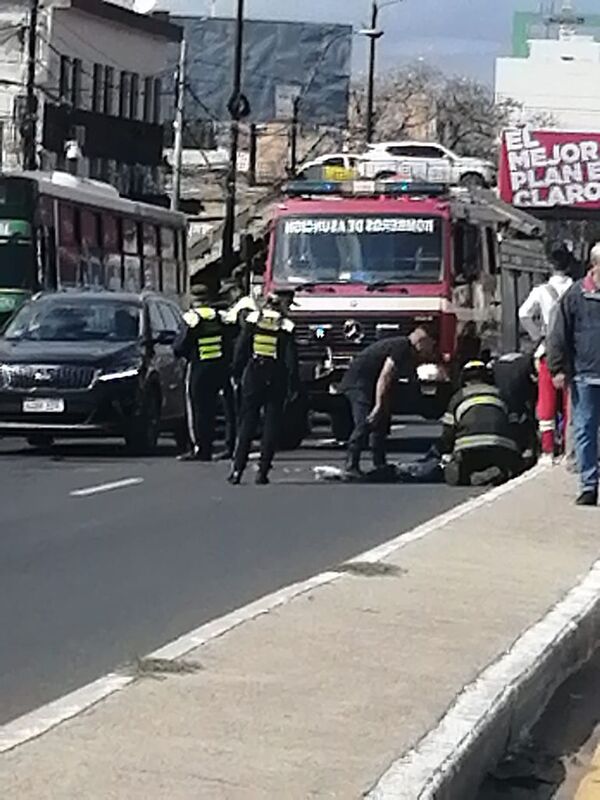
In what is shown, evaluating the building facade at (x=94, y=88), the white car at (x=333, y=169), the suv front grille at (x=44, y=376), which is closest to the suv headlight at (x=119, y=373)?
the suv front grille at (x=44, y=376)

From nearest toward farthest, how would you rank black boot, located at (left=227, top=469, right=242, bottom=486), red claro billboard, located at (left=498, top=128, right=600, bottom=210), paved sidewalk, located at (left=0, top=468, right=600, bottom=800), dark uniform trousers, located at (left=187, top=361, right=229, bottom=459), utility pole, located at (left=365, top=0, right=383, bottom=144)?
paved sidewalk, located at (left=0, top=468, right=600, bottom=800) < black boot, located at (left=227, top=469, right=242, bottom=486) < dark uniform trousers, located at (left=187, top=361, right=229, bottom=459) < red claro billboard, located at (left=498, top=128, right=600, bottom=210) < utility pole, located at (left=365, top=0, right=383, bottom=144)

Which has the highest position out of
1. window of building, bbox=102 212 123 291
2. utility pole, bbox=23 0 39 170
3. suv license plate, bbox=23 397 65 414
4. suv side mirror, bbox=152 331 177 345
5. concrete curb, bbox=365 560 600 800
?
utility pole, bbox=23 0 39 170

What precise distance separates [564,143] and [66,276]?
25.3 m

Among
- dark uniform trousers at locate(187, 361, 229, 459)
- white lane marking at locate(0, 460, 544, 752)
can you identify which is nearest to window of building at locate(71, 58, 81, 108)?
dark uniform trousers at locate(187, 361, 229, 459)

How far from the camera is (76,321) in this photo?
24.3 metres

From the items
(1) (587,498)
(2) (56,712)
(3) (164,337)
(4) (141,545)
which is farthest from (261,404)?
(2) (56,712)

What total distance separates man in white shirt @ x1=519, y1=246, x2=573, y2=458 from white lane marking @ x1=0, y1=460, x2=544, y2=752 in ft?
15.9

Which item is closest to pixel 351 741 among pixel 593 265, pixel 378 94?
pixel 593 265

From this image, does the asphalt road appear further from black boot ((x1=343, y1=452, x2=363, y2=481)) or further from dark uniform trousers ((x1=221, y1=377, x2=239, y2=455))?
dark uniform trousers ((x1=221, y1=377, x2=239, y2=455))

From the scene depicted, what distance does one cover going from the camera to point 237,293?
28.2 metres

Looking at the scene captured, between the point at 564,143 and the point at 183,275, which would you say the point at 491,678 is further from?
the point at 564,143

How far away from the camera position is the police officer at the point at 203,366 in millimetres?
22359

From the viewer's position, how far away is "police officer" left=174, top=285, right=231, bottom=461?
880 inches

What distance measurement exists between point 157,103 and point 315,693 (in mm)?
67913
